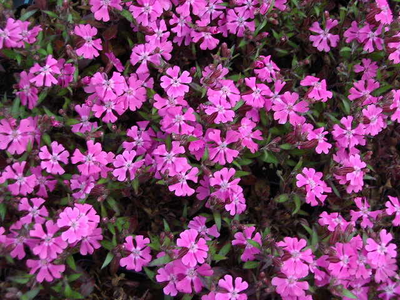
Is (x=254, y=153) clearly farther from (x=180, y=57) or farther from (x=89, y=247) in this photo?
(x=89, y=247)

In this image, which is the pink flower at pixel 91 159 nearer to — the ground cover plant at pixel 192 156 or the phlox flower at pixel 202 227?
the ground cover plant at pixel 192 156

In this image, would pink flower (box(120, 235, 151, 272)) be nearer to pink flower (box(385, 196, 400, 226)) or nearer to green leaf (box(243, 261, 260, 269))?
green leaf (box(243, 261, 260, 269))

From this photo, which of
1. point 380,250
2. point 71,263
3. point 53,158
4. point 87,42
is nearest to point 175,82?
point 87,42

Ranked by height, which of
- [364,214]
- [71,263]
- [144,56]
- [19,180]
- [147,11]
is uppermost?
[147,11]

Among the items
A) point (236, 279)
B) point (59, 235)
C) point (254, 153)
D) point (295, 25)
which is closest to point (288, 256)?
point (236, 279)

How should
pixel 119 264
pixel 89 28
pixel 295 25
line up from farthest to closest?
pixel 295 25 < pixel 89 28 < pixel 119 264

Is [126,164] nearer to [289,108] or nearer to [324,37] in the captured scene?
[289,108]
